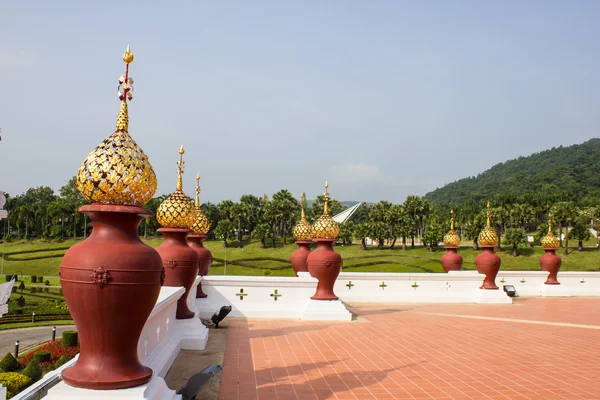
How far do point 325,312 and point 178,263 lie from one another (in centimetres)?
464

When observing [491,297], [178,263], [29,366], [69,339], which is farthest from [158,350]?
[491,297]

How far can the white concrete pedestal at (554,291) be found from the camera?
1861 cm

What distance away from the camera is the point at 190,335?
8555 millimetres

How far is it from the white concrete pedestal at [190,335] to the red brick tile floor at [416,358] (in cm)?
52

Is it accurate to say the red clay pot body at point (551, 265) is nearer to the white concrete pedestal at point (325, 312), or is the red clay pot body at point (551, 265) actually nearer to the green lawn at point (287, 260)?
the white concrete pedestal at point (325, 312)

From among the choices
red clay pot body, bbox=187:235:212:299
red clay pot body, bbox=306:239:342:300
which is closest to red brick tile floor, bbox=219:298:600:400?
red clay pot body, bbox=306:239:342:300

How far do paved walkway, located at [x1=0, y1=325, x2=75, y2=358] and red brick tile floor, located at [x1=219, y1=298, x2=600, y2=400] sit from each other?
373 inches

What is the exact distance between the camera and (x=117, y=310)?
3965 millimetres

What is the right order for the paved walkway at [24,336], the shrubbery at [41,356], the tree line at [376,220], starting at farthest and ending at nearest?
the tree line at [376,220], the paved walkway at [24,336], the shrubbery at [41,356]

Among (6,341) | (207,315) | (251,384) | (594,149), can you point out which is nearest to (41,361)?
(207,315)

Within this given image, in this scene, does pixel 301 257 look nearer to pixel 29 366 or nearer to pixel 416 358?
pixel 29 366

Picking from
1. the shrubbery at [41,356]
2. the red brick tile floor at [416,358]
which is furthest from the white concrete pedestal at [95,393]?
the shrubbery at [41,356]

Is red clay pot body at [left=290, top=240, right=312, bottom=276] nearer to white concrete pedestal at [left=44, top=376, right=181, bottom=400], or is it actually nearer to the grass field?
white concrete pedestal at [left=44, top=376, right=181, bottom=400]

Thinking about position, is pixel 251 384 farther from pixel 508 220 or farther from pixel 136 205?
pixel 508 220
